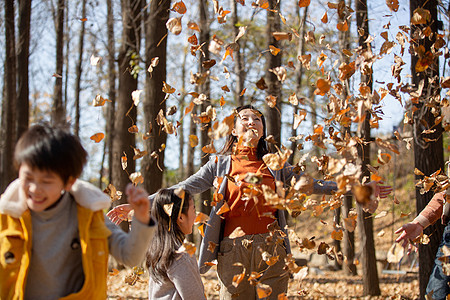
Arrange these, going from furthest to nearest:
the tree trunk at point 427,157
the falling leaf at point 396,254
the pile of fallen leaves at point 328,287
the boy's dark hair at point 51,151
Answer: the pile of fallen leaves at point 328,287
the tree trunk at point 427,157
the falling leaf at point 396,254
the boy's dark hair at point 51,151

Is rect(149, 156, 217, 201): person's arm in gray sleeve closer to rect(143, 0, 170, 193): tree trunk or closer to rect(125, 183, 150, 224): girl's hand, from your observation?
rect(125, 183, 150, 224): girl's hand

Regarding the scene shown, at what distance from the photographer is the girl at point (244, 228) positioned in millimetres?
3232

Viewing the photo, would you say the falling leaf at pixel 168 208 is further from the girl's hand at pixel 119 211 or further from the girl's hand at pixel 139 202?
the girl's hand at pixel 139 202

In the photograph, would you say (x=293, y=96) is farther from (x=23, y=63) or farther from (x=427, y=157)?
(x=23, y=63)

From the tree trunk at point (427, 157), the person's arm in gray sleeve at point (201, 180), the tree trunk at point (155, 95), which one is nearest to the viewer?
the person's arm in gray sleeve at point (201, 180)

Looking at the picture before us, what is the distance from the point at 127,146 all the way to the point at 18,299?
5.72 m

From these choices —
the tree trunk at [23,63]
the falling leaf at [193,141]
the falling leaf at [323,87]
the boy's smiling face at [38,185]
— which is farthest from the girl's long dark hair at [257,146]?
the tree trunk at [23,63]

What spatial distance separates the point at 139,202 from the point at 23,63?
8.32 metres

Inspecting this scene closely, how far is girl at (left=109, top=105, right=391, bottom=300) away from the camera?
3.23m

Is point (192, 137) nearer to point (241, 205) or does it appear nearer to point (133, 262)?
point (241, 205)

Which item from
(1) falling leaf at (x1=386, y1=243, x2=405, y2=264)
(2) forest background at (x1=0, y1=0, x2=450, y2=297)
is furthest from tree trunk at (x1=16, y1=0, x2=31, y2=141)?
(1) falling leaf at (x1=386, y1=243, x2=405, y2=264)

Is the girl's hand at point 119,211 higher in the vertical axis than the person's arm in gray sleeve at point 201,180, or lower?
lower

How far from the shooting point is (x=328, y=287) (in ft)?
26.1

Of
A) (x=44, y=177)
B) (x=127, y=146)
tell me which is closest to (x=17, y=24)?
(x=127, y=146)
